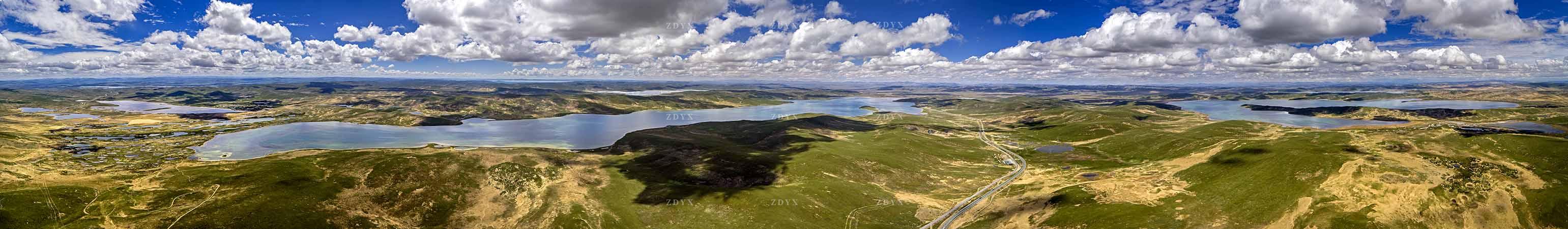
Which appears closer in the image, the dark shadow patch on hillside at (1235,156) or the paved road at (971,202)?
the paved road at (971,202)

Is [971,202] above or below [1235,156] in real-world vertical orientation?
below

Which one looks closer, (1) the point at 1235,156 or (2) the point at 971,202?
(2) the point at 971,202

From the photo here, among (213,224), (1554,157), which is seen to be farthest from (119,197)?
(1554,157)

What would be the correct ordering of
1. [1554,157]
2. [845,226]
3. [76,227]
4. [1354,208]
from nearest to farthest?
[76,227]
[1354,208]
[845,226]
[1554,157]

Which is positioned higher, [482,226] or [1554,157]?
[1554,157]

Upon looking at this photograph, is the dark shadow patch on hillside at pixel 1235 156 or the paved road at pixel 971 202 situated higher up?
the dark shadow patch on hillside at pixel 1235 156

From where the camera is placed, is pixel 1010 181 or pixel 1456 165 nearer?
pixel 1456 165

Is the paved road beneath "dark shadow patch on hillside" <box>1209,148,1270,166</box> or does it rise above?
beneath

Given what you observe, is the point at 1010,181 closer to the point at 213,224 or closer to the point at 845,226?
the point at 845,226

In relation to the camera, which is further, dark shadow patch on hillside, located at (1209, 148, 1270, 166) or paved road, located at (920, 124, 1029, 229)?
dark shadow patch on hillside, located at (1209, 148, 1270, 166)

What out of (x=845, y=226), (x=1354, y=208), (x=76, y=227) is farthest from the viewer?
(x=845, y=226)
